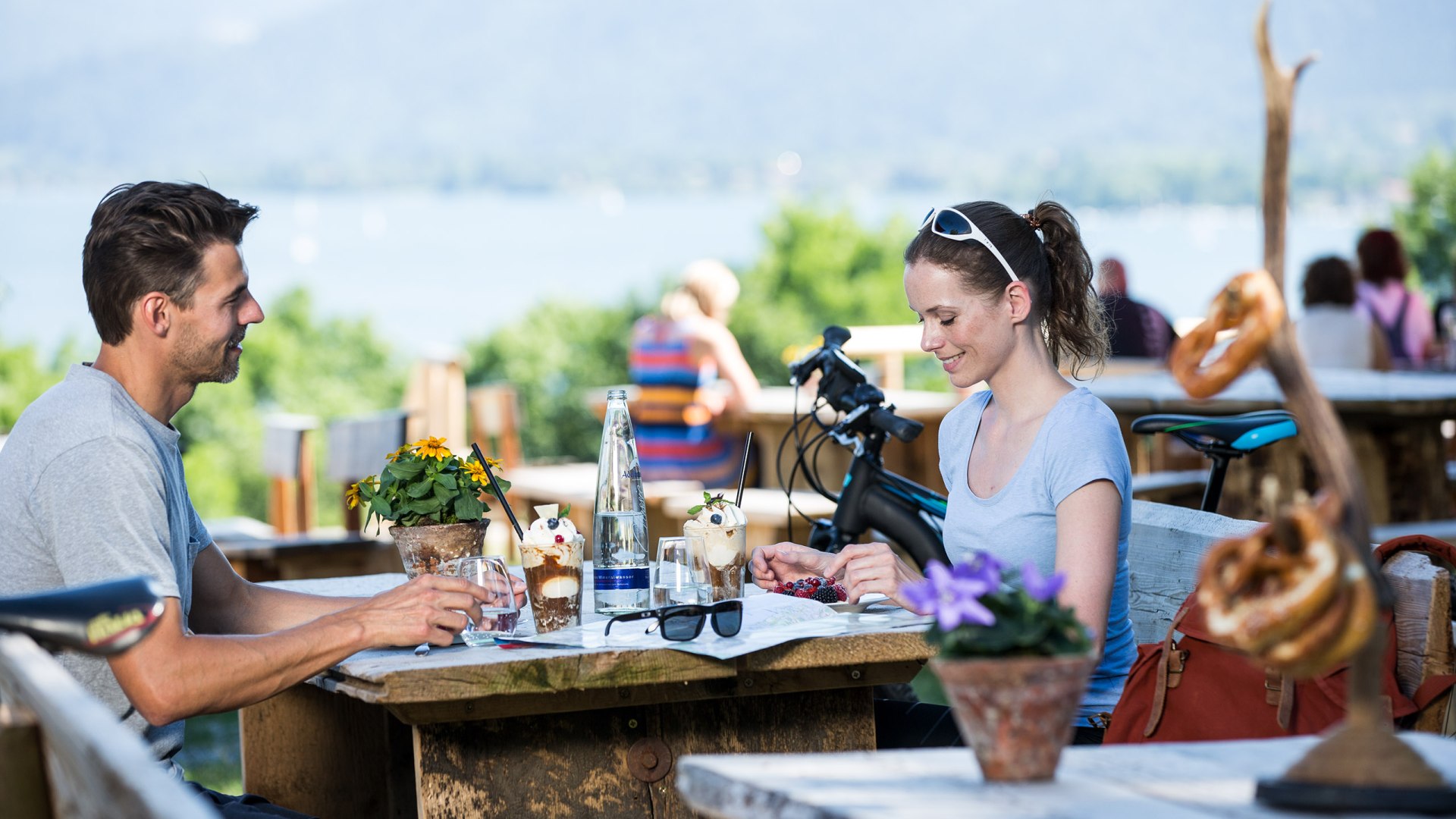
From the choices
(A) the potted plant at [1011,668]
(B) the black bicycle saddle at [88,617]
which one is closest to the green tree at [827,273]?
(B) the black bicycle saddle at [88,617]

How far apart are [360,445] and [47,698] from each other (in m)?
4.10

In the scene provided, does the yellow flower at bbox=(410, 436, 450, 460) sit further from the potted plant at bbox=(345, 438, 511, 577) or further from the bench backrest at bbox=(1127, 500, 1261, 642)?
the bench backrest at bbox=(1127, 500, 1261, 642)

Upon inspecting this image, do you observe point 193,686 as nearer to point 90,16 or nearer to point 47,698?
point 47,698

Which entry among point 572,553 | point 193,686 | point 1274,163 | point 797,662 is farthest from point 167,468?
point 1274,163

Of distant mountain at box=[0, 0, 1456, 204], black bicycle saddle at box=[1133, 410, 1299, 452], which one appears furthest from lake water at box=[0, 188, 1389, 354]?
black bicycle saddle at box=[1133, 410, 1299, 452]

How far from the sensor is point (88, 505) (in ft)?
6.03

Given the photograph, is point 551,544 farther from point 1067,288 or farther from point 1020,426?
point 1067,288

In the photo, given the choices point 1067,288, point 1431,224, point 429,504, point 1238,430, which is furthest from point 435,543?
point 1431,224

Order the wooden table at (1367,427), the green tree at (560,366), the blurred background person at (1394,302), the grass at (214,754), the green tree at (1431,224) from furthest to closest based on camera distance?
the green tree at (1431,224), the green tree at (560,366), the blurred background person at (1394,302), the wooden table at (1367,427), the grass at (214,754)

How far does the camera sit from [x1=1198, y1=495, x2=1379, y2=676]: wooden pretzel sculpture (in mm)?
1040

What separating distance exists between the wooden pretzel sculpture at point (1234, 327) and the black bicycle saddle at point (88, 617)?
0.92m

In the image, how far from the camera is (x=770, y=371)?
8.75 metres

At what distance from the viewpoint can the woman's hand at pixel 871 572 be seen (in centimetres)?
211

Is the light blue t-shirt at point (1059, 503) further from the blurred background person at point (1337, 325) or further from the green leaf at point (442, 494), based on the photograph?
the blurred background person at point (1337, 325)
